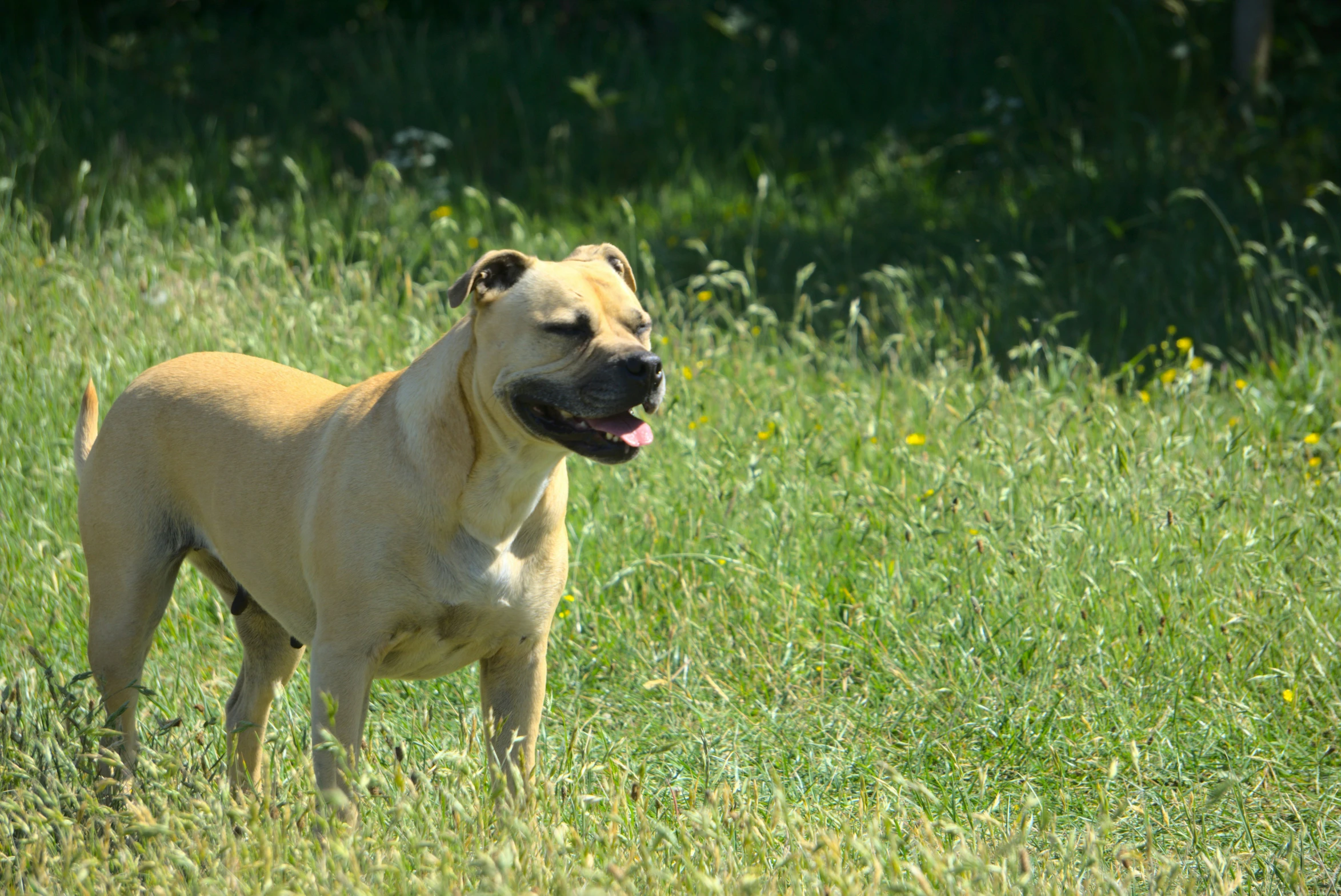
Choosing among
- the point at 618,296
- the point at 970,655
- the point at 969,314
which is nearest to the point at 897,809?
the point at 970,655

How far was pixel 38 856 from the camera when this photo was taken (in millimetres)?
2711

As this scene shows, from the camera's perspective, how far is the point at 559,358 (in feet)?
10.6

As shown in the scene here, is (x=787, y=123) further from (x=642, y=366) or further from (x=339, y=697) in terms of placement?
(x=339, y=697)

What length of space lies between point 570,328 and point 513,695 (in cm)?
98

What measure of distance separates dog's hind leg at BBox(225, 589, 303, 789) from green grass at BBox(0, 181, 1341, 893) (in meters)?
0.09

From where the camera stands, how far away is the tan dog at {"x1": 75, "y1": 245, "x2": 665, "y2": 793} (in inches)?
124

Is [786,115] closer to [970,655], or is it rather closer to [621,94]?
[621,94]

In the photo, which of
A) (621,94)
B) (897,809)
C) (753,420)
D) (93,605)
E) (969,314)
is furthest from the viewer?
(621,94)

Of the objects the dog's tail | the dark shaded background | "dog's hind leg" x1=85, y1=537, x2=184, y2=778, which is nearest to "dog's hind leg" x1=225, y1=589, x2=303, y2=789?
"dog's hind leg" x1=85, y1=537, x2=184, y2=778

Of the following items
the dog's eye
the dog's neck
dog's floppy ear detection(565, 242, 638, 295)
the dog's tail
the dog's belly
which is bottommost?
the dog's belly

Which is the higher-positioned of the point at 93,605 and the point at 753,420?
the point at 93,605

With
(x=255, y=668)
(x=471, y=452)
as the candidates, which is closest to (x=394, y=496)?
(x=471, y=452)

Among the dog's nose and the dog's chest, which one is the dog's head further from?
the dog's chest

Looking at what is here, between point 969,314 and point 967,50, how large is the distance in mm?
3771
